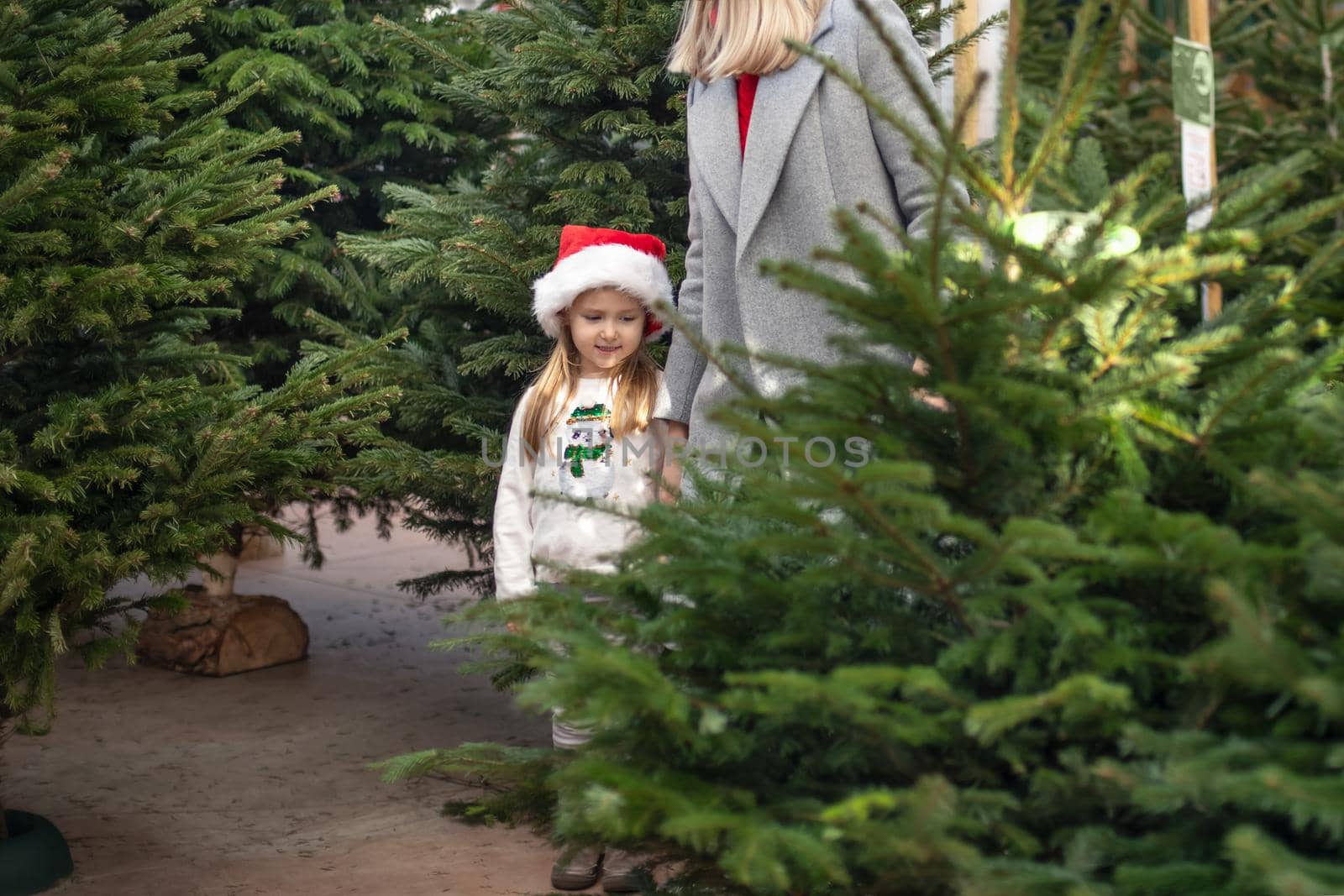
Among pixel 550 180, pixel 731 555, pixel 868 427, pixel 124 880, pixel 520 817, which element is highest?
pixel 550 180

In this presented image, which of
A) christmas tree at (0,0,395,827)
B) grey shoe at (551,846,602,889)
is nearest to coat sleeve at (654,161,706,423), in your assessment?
christmas tree at (0,0,395,827)

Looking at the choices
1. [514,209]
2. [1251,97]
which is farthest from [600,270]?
[1251,97]

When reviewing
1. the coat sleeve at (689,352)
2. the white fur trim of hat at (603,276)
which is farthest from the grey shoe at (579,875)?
the white fur trim of hat at (603,276)

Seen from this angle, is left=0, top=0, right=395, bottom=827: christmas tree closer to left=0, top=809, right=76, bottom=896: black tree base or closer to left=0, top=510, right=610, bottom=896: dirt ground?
left=0, top=809, right=76, bottom=896: black tree base

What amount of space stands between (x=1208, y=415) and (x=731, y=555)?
0.61 meters

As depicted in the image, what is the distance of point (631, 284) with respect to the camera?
3.43m

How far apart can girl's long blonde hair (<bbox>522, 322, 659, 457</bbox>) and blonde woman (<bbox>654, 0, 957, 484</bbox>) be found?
55 cm

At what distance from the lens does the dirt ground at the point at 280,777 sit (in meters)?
3.69

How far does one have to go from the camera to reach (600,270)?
11.2ft

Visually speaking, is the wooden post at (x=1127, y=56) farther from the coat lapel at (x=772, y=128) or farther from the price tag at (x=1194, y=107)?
the coat lapel at (x=772, y=128)

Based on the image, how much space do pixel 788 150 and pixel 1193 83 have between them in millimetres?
1046

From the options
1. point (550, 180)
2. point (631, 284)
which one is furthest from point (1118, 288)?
point (550, 180)

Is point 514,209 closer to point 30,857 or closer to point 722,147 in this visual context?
point 722,147

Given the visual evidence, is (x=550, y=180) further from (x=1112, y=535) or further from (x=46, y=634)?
(x=1112, y=535)
